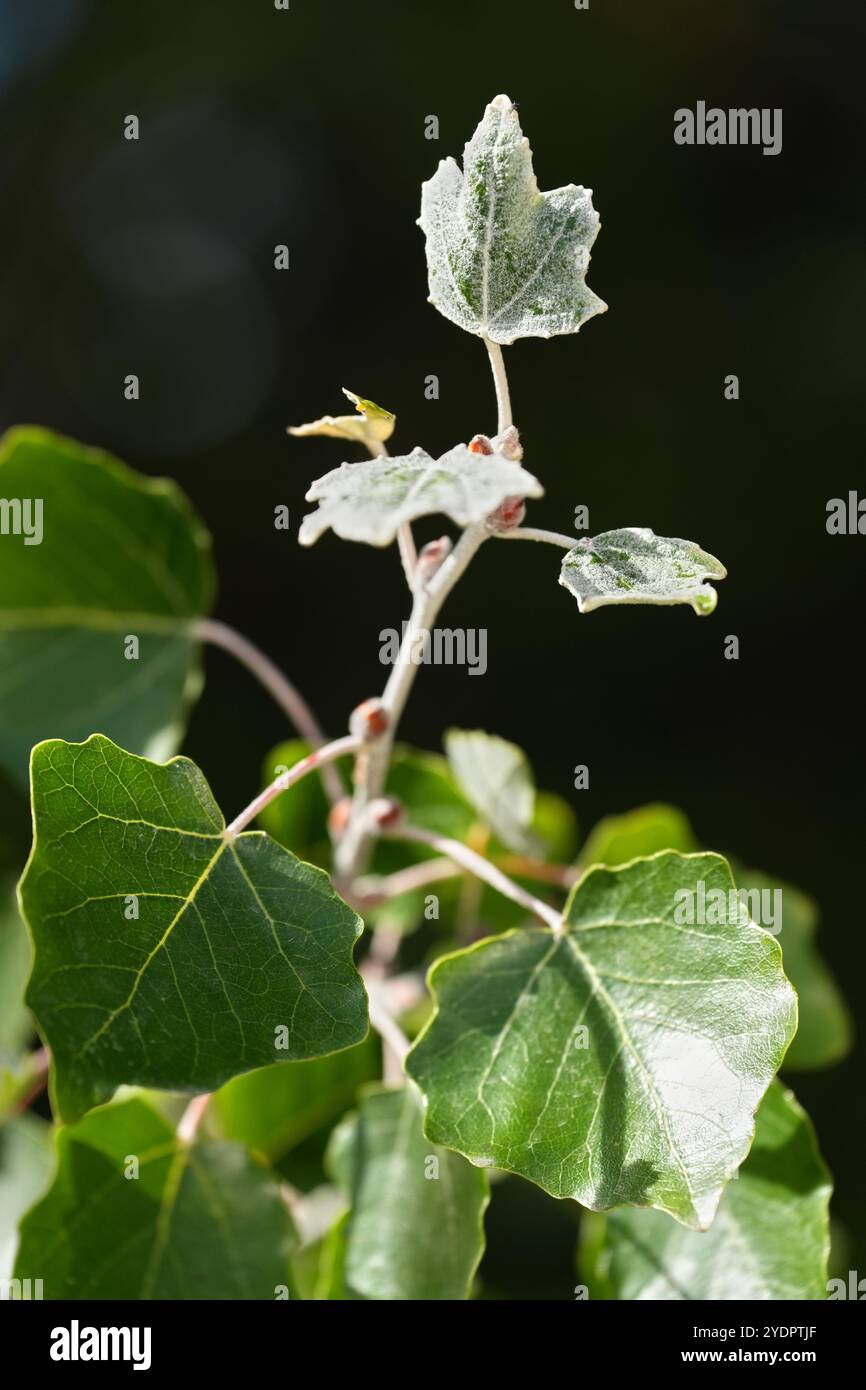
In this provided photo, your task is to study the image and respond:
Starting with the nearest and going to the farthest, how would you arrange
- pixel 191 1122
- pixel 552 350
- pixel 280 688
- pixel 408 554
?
pixel 408 554 → pixel 191 1122 → pixel 280 688 → pixel 552 350

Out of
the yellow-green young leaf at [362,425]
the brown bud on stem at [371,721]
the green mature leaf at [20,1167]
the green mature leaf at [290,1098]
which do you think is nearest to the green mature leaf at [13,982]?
the green mature leaf at [20,1167]

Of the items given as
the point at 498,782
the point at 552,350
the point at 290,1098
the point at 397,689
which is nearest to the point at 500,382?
the point at 397,689

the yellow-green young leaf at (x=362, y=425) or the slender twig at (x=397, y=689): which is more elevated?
the yellow-green young leaf at (x=362, y=425)

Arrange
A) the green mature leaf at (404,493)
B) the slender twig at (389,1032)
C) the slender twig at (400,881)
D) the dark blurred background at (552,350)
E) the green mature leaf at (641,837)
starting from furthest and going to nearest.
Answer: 1. the dark blurred background at (552,350)
2. the green mature leaf at (641,837)
3. the slender twig at (400,881)
4. the slender twig at (389,1032)
5. the green mature leaf at (404,493)

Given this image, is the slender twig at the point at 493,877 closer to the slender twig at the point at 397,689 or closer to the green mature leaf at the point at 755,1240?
the slender twig at the point at 397,689

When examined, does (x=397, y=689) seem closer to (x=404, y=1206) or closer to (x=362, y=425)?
(x=362, y=425)

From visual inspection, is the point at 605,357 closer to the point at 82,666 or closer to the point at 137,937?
the point at 82,666
